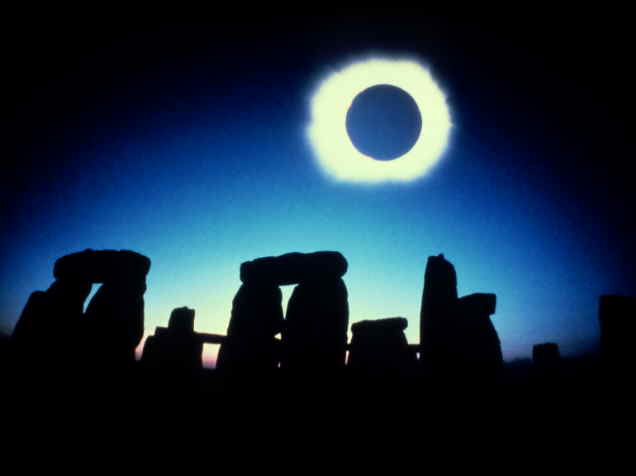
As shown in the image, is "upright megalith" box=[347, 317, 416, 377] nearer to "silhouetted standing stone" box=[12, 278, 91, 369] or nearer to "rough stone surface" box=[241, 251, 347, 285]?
"rough stone surface" box=[241, 251, 347, 285]

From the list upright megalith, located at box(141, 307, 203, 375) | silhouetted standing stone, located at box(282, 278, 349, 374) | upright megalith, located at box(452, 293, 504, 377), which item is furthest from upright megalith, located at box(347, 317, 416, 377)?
upright megalith, located at box(141, 307, 203, 375)

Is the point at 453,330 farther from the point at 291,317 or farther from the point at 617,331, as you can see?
the point at 291,317

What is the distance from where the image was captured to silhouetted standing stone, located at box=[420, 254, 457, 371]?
827 centimetres

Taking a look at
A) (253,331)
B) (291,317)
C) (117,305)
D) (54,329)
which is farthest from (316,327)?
(54,329)

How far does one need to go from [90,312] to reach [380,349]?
25.3 feet

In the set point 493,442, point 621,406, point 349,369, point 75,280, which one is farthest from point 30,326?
point 621,406

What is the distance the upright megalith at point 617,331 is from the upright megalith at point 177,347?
956 centimetres

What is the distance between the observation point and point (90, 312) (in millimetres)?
8523

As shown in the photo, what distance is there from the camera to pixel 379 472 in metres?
4.90

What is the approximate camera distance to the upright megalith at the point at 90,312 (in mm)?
8055

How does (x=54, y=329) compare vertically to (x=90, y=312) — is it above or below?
below

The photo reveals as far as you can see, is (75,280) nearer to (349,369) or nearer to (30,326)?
(30,326)

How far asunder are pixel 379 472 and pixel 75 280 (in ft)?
30.3

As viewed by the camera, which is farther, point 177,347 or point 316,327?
point 177,347
